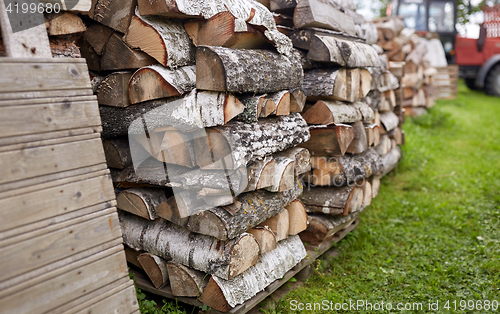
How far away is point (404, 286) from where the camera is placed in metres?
3.16

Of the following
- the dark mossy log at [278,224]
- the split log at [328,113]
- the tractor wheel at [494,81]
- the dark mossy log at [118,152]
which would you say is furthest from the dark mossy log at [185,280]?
the tractor wheel at [494,81]

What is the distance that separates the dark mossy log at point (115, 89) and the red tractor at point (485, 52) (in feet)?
43.5

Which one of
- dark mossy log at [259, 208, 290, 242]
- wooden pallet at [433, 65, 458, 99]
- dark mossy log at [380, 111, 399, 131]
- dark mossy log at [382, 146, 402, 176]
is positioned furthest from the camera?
wooden pallet at [433, 65, 458, 99]

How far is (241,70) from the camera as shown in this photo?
229 cm

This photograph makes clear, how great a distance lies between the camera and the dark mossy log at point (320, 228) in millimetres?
3430

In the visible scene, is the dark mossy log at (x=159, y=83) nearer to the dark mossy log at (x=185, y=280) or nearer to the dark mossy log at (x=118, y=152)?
the dark mossy log at (x=118, y=152)

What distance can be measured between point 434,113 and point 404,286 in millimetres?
6941

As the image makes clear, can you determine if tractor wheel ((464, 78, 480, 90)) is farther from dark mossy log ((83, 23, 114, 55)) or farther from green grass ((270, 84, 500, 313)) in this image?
dark mossy log ((83, 23, 114, 55))

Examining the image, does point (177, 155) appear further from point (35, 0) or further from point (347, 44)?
point (347, 44)

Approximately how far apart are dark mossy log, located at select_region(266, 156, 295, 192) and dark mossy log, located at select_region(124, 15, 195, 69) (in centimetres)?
100

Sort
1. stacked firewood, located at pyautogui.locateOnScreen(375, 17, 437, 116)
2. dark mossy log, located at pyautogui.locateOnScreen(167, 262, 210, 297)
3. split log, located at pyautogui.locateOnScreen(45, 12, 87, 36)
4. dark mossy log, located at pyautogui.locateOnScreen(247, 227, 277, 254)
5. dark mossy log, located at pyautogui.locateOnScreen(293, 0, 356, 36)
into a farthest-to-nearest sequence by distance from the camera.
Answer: stacked firewood, located at pyautogui.locateOnScreen(375, 17, 437, 116), dark mossy log, located at pyautogui.locateOnScreen(293, 0, 356, 36), dark mossy log, located at pyautogui.locateOnScreen(247, 227, 277, 254), dark mossy log, located at pyautogui.locateOnScreen(167, 262, 210, 297), split log, located at pyautogui.locateOnScreen(45, 12, 87, 36)

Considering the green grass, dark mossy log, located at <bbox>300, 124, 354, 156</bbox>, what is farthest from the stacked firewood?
dark mossy log, located at <bbox>300, 124, 354, 156</bbox>

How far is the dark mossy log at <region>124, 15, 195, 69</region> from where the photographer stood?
2324mm

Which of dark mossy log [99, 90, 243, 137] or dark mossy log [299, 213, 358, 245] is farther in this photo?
dark mossy log [299, 213, 358, 245]
